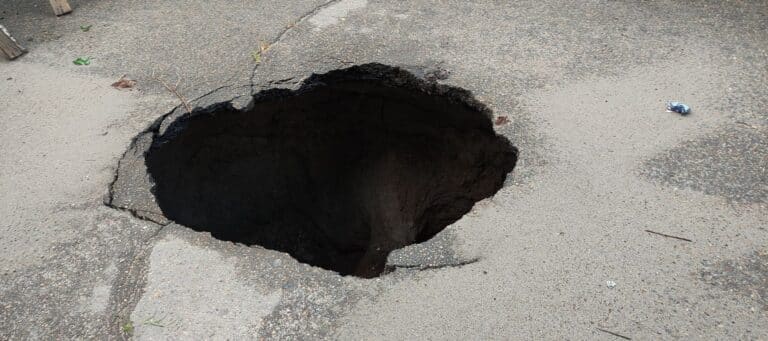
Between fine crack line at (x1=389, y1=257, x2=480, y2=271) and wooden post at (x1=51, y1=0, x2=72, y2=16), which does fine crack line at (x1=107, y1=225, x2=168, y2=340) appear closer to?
fine crack line at (x1=389, y1=257, x2=480, y2=271)

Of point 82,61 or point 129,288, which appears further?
point 82,61

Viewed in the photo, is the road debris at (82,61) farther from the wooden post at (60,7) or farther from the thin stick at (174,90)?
the wooden post at (60,7)

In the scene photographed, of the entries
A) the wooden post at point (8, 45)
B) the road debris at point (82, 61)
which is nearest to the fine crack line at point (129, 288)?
the road debris at point (82, 61)

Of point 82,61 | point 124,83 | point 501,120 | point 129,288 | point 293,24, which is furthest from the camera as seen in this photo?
point 293,24

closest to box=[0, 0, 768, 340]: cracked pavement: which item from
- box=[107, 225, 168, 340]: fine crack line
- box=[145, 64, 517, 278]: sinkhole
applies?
box=[107, 225, 168, 340]: fine crack line

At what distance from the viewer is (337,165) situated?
5.90m

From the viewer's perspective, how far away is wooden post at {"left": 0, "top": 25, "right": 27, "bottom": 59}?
5191mm

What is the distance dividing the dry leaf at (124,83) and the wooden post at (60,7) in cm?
175

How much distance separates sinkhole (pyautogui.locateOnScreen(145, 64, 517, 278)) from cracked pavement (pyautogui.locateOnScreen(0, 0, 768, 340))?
0.67 ft

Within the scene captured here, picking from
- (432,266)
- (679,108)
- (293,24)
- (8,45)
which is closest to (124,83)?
(8,45)

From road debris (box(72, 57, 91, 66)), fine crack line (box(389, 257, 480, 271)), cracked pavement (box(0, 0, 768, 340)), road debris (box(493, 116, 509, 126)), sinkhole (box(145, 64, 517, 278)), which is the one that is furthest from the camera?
road debris (box(72, 57, 91, 66))

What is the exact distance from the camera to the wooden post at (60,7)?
584 cm

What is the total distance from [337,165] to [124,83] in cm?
212

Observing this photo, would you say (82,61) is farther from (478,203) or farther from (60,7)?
(478,203)
